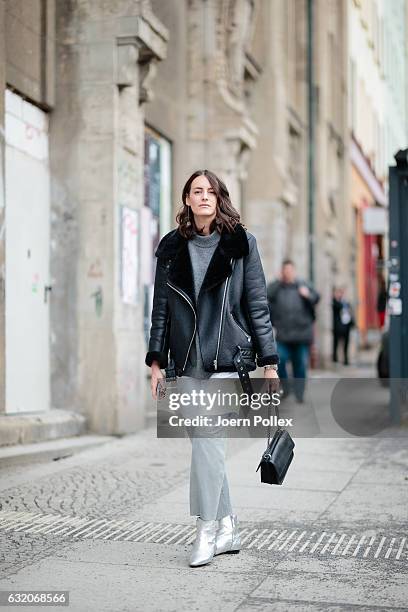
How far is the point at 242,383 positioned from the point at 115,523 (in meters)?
1.57

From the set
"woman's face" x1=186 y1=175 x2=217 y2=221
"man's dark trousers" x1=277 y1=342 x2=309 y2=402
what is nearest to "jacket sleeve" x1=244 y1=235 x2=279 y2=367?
"woman's face" x1=186 y1=175 x2=217 y2=221

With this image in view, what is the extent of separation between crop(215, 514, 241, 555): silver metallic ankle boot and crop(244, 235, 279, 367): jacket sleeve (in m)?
0.85

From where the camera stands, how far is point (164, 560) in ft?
18.4

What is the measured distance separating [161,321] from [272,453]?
0.90 meters

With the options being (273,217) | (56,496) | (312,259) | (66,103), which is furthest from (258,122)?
(56,496)

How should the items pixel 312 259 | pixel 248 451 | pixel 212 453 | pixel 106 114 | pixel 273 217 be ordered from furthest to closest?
pixel 312 259, pixel 273 217, pixel 106 114, pixel 248 451, pixel 212 453

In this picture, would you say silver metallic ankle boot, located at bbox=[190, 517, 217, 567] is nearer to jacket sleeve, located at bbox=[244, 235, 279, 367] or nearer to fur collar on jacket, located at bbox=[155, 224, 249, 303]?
jacket sleeve, located at bbox=[244, 235, 279, 367]

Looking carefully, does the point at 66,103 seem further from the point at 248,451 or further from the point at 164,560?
the point at 164,560

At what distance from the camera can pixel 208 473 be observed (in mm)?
5551

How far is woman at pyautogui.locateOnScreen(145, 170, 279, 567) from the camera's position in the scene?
5.57 meters

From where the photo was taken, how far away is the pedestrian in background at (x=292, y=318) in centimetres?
1419

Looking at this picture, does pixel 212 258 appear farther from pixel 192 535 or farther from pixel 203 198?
pixel 192 535

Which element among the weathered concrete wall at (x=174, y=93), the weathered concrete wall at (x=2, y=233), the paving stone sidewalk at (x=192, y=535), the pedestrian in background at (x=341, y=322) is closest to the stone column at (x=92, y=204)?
the paving stone sidewalk at (x=192, y=535)

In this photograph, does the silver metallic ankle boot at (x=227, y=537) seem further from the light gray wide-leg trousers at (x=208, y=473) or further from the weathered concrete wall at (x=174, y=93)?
the weathered concrete wall at (x=174, y=93)
